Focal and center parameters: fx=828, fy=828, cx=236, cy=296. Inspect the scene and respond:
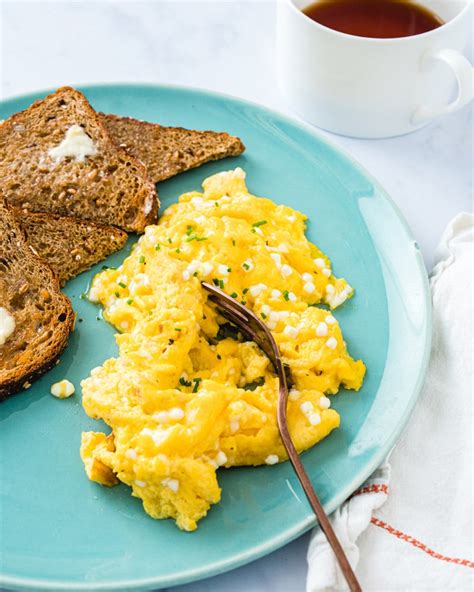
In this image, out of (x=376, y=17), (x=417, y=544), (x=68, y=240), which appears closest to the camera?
(x=417, y=544)

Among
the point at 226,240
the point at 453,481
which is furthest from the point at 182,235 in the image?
the point at 453,481

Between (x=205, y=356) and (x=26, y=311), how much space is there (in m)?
0.69

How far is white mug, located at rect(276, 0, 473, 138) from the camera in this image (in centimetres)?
332

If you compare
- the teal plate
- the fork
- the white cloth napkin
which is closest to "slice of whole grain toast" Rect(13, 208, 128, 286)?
the teal plate

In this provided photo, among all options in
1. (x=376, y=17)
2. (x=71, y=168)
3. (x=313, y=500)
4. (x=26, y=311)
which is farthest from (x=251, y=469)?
(x=376, y=17)

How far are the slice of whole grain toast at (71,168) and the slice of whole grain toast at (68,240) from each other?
0.10 m

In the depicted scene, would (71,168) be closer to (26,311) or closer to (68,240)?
(68,240)

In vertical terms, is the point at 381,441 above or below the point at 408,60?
below

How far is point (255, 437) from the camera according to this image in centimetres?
246

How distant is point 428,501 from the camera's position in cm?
264

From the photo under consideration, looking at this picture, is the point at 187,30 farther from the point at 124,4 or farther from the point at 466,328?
the point at 466,328

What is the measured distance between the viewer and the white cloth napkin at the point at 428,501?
8.07ft

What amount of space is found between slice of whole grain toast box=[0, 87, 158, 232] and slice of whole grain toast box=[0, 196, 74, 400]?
8.4 inches

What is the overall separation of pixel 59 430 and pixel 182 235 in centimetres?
79
